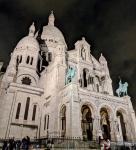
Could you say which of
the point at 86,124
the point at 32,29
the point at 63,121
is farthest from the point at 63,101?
the point at 32,29

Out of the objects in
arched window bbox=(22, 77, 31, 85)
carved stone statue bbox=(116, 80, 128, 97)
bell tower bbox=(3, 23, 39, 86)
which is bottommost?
carved stone statue bbox=(116, 80, 128, 97)

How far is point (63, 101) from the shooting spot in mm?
27156

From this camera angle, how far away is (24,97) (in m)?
33.0

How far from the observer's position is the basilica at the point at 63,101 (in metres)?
25.8

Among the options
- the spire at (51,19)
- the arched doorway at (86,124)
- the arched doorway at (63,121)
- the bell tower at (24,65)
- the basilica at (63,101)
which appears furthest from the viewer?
the spire at (51,19)

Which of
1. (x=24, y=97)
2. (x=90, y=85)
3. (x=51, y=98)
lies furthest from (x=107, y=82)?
(x=24, y=97)

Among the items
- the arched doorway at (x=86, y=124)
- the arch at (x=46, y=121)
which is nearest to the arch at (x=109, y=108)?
the arched doorway at (x=86, y=124)

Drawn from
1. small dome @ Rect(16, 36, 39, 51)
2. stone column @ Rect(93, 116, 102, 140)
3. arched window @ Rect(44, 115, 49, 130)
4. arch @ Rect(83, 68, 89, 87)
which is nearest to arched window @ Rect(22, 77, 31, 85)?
small dome @ Rect(16, 36, 39, 51)

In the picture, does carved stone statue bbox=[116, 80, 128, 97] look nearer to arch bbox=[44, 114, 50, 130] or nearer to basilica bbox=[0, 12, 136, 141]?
basilica bbox=[0, 12, 136, 141]

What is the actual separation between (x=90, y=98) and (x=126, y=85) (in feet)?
34.9

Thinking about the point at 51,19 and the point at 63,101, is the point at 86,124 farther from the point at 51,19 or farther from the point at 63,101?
the point at 51,19

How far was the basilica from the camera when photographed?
2583 cm

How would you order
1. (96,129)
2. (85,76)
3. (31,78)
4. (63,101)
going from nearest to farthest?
(96,129) < (63,101) < (85,76) < (31,78)

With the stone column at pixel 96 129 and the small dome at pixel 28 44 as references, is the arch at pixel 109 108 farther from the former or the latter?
the small dome at pixel 28 44
